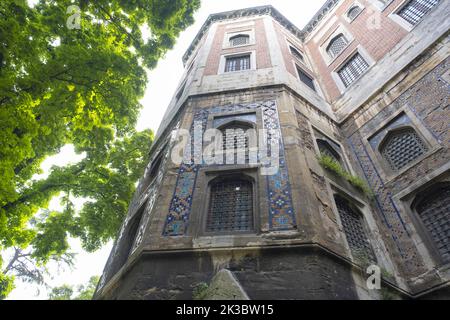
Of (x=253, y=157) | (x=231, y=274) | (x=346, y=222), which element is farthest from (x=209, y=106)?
(x=231, y=274)

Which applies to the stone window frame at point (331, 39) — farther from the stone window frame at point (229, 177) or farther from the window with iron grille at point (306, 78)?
the stone window frame at point (229, 177)

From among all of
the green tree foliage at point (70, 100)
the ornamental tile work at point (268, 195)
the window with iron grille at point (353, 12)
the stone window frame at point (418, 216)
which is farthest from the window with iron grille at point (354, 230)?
the window with iron grille at point (353, 12)

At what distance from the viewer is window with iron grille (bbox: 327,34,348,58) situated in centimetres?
1364

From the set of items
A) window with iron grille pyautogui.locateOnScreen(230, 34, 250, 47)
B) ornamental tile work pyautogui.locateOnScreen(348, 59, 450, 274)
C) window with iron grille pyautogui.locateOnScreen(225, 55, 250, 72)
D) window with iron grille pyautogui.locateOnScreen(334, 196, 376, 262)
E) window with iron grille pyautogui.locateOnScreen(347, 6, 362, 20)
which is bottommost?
window with iron grille pyautogui.locateOnScreen(334, 196, 376, 262)

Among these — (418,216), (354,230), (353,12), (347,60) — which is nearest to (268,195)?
(354,230)

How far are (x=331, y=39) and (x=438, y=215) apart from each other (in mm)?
11043

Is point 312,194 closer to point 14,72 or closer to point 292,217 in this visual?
point 292,217

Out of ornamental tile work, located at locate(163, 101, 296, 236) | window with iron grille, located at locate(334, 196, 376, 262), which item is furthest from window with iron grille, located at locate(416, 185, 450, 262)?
ornamental tile work, located at locate(163, 101, 296, 236)

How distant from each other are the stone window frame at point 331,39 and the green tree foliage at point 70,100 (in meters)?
7.57

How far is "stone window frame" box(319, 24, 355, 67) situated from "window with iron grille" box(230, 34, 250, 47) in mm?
3848

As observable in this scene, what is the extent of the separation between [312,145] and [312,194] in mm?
2117

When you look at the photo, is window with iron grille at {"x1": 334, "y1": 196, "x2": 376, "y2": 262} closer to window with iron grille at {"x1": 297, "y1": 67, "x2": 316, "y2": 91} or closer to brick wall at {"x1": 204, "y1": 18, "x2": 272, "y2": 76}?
brick wall at {"x1": 204, "y1": 18, "x2": 272, "y2": 76}

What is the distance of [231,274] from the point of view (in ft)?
15.0

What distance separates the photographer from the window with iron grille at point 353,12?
13.9m
